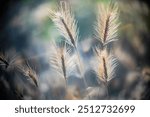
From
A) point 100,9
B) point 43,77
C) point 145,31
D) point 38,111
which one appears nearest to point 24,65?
point 43,77

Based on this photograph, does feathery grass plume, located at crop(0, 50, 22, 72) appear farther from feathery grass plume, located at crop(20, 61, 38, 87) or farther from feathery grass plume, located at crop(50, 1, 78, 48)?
feathery grass plume, located at crop(50, 1, 78, 48)

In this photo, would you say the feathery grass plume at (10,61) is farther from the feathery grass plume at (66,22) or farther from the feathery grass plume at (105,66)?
the feathery grass plume at (105,66)

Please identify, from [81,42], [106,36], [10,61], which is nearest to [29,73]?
[10,61]

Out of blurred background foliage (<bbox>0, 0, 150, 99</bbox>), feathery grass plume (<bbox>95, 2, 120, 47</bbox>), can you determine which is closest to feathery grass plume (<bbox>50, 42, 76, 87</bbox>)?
blurred background foliage (<bbox>0, 0, 150, 99</bbox>)

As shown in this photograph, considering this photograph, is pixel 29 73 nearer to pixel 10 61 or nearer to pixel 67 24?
pixel 10 61

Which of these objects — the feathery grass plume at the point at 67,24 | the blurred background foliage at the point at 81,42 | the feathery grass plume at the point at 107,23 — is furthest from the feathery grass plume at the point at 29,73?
the feathery grass plume at the point at 107,23
